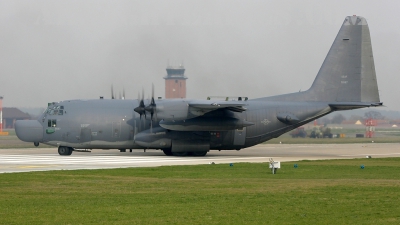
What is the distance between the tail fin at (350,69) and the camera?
41.1 m

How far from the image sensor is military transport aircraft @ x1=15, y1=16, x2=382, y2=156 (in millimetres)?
38812

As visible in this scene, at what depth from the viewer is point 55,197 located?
18.5 meters

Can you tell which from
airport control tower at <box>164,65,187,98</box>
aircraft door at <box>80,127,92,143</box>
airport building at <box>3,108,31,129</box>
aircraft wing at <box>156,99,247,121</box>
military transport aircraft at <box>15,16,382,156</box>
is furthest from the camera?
airport building at <box>3,108,31,129</box>

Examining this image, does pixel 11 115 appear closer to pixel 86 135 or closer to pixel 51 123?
pixel 51 123

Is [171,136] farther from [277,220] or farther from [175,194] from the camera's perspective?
[277,220]

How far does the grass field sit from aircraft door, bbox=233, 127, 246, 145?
1225 centimetres

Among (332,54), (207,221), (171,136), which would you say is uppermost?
(332,54)

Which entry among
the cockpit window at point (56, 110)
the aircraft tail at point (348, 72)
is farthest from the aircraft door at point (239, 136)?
the cockpit window at point (56, 110)

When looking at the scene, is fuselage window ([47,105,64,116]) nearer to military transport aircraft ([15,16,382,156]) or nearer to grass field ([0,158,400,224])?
military transport aircraft ([15,16,382,156])

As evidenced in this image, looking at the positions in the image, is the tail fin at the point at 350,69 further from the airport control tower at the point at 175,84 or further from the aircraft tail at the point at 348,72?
the airport control tower at the point at 175,84

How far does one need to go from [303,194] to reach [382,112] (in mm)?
99702

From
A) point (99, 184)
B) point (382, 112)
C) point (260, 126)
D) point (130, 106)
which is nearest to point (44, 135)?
point (130, 106)

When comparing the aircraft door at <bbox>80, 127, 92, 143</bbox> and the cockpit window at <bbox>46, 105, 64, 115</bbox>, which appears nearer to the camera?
the aircraft door at <bbox>80, 127, 92, 143</bbox>

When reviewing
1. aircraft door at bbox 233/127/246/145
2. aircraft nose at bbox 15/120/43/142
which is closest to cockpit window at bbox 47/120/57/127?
aircraft nose at bbox 15/120/43/142
